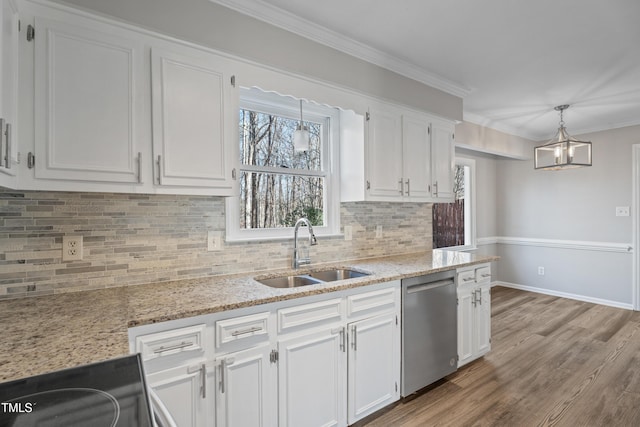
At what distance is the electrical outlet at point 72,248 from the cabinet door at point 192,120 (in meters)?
0.55


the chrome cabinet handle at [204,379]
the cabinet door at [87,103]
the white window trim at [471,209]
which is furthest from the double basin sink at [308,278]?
the white window trim at [471,209]

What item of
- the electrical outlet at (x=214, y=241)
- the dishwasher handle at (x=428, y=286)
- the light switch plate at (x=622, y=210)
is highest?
the light switch plate at (x=622, y=210)

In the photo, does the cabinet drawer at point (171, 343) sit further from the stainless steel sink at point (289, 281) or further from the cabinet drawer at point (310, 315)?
the stainless steel sink at point (289, 281)

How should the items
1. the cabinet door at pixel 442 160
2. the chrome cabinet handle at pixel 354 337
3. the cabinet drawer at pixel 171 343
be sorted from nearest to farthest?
1. the cabinet drawer at pixel 171 343
2. the chrome cabinet handle at pixel 354 337
3. the cabinet door at pixel 442 160

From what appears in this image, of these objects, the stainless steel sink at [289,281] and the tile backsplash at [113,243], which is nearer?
the tile backsplash at [113,243]

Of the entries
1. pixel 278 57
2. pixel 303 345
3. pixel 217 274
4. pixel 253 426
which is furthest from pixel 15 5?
pixel 253 426

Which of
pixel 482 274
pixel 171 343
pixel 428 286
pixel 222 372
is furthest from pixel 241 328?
pixel 482 274

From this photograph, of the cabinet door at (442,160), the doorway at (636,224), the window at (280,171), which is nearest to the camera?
the window at (280,171)

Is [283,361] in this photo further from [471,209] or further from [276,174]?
[471,209]

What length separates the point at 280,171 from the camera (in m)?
2.56

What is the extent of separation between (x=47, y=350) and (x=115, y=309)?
424 mm

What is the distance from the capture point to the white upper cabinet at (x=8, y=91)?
1.14 m

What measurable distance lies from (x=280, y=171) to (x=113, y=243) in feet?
4.10

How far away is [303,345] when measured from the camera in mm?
1736
